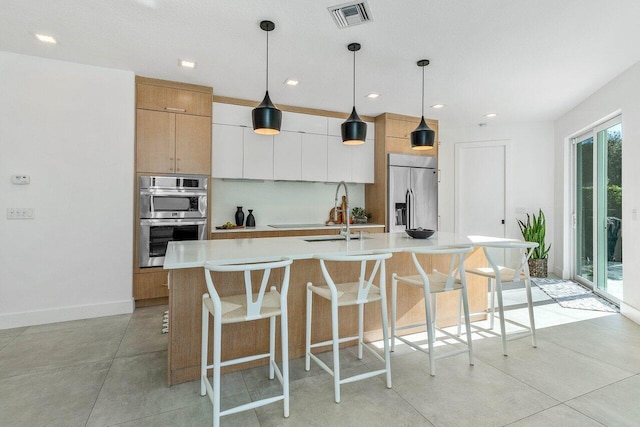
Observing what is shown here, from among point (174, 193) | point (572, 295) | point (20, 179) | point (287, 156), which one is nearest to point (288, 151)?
point (287, 156)

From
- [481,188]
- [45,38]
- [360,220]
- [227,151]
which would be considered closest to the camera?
[45,38]

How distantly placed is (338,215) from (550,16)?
3.44 meters

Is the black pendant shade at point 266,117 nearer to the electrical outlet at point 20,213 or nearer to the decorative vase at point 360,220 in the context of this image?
the electrical outlet at point 20,213

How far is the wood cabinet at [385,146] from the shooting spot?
16.2ft

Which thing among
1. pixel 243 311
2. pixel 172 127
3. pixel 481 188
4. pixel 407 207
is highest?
pixel 172 127

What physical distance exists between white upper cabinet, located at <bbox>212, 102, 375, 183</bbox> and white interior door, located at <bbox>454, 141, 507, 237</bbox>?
186cm

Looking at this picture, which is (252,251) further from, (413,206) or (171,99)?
(413,206)

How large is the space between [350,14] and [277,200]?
293cm

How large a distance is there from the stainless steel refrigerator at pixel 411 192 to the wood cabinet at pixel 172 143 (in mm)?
2690

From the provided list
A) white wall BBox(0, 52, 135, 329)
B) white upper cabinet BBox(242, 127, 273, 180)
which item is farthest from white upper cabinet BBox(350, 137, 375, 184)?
white wall BBox(0, 52, 135, 329)

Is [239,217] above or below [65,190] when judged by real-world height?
below

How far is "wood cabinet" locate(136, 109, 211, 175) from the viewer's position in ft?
11.9

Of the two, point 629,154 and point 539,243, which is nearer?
point 629,154

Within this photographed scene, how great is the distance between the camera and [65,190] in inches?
129
